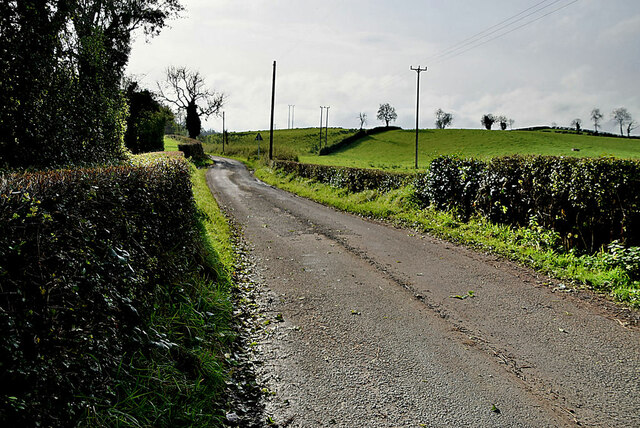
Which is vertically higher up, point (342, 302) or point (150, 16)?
point (150, 16)

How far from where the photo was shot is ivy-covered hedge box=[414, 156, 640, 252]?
6820 mm

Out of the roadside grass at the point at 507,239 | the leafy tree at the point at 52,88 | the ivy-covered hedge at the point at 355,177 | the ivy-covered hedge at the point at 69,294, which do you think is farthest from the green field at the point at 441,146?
the ivy-covered hedge at the point at 69,294

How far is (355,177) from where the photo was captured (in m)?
17.3

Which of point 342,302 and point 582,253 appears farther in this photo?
point 582,253

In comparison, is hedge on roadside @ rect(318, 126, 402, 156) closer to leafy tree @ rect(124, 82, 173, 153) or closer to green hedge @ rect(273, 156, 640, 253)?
leafy tree @ rect(124, 82, 173, 153)

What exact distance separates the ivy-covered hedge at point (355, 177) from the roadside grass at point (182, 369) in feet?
35.0

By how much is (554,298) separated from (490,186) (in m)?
4.91

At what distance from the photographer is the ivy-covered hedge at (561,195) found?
682 centimetres

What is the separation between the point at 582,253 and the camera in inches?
292

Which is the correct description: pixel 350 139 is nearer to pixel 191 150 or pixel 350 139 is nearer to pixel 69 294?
pixel 191 150

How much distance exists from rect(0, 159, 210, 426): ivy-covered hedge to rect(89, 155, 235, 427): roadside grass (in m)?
0.12

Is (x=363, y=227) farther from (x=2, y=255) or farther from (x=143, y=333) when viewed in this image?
(x=2, y=255)

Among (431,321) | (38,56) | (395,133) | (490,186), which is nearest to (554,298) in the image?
(431,321)

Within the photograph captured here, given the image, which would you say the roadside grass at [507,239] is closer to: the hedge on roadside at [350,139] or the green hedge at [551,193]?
the green hedge at [551,193]
